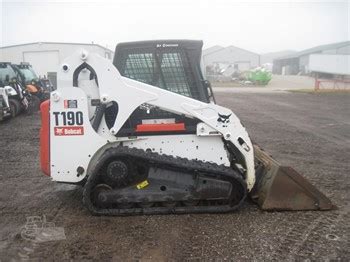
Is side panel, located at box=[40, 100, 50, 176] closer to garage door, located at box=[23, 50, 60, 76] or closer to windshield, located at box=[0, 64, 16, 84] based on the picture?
windshield, located at box=[0, 64, 16, 84]

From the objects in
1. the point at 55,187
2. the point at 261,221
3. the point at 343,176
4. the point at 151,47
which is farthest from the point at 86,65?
the point at 343,176

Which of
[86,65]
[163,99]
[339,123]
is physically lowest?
[339,123]

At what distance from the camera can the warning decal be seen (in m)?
5.00

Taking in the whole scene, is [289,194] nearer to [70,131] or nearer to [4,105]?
[70,131]

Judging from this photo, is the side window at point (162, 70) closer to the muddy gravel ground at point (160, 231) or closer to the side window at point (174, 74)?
the side window at point (174, 74)

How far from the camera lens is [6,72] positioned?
15969mm

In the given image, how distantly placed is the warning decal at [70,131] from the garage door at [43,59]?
36.2m

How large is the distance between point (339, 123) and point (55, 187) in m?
10.00

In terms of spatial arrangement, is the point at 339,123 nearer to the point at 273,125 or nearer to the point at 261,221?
the point at 273,125

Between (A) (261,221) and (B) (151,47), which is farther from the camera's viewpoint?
(B) (151,47)

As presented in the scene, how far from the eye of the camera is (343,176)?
22.4ft

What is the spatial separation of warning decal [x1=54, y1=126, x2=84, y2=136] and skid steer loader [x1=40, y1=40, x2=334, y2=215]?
0.04 ft

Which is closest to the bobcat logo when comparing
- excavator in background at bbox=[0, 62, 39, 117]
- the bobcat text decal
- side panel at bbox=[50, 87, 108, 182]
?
side panel at bbox=[50, 87, 108, 182]

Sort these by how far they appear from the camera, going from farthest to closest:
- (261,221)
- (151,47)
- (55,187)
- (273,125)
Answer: (273,125)
(55,187)
(151,47)
(261,221)
